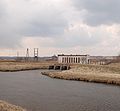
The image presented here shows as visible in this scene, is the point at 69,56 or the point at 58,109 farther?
the point at 69,56

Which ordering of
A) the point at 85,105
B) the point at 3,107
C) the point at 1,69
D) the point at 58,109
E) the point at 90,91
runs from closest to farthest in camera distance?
the point at 3,107, the point at 58,109, the point at 85,105, the point at 90,91, the point at 1,69

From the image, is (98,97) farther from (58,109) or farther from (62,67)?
(62,67)

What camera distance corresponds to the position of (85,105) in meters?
36.6

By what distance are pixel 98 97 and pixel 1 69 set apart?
2950 inches

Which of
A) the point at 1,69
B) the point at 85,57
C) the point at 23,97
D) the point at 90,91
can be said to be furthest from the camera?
the point at 85,57

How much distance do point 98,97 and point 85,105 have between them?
7327 mm

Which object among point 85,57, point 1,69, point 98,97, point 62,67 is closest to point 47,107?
point 98,97

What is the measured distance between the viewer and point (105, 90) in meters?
50.9

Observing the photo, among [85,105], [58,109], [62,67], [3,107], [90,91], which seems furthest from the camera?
[62,67]

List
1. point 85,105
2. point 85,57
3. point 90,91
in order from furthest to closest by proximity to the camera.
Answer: point 85,57 < point 90,91 < point 85,105

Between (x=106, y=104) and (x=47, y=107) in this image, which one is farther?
(x=106, y=104)

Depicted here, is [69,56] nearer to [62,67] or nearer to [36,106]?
[62,67]

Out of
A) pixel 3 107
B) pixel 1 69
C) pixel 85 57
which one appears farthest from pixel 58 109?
pixel 85 57

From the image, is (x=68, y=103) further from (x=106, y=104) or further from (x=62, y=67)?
(x=62, y=67)
